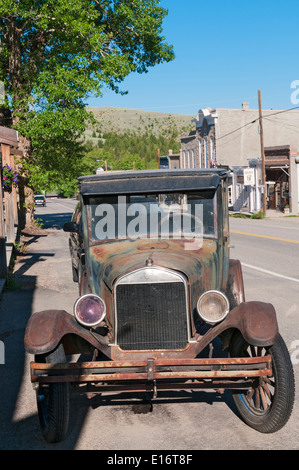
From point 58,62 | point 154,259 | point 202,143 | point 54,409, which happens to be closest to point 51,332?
point 54,409

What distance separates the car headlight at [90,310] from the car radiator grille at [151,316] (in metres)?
0.16

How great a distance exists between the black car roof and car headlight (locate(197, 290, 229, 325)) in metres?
1.35

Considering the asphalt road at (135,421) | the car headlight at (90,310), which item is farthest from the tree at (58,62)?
the car headlight at (90,310)

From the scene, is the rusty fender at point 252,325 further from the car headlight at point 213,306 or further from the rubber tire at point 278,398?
the rubber tire at point 278,398

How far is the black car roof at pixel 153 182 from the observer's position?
591 cm

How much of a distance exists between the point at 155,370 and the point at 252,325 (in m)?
0.88

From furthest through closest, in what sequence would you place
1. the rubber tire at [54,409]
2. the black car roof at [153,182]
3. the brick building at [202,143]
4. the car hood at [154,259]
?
the brick building at [202,143] < the black car roof at [153,182] < the car hood at [154,259] < the rubber tire at [54,409]

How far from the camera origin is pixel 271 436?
4832 millimetres

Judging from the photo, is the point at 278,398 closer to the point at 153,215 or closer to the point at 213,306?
the point at 213,306

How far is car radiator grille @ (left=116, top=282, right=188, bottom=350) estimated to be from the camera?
4.94 metres

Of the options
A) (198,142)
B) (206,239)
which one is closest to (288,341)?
(206,239)

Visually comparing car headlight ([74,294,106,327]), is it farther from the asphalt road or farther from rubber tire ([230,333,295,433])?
rubber tire ([230,333,295,433])
